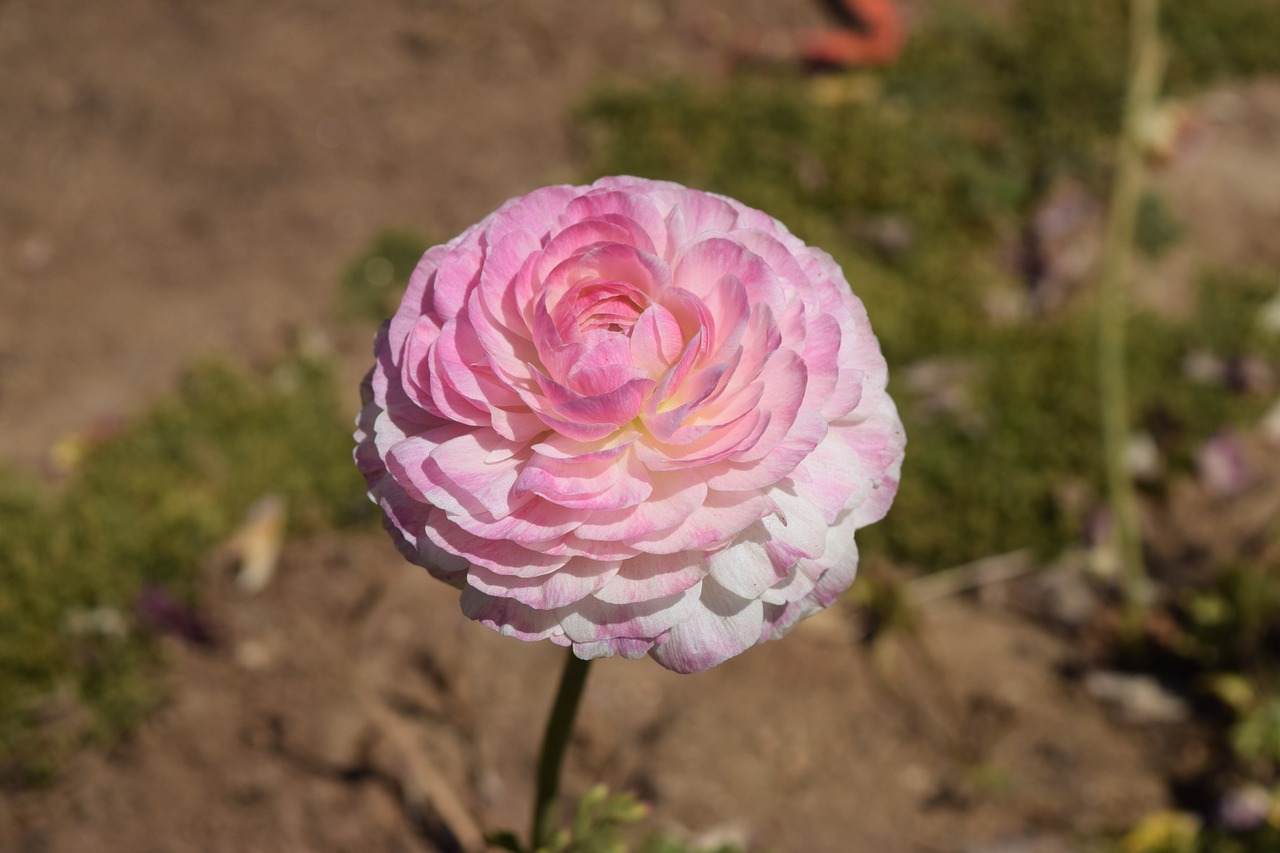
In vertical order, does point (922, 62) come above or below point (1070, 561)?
above

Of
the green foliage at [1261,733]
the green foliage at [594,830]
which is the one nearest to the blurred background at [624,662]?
the green foliage at [1261,733]

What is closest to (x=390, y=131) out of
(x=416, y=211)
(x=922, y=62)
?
(x=416, y=211)

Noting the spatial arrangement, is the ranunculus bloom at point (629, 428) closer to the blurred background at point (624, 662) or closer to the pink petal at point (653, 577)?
the pink petal at point (653, 577)

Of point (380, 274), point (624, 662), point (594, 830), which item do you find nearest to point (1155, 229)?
point (624, 662)

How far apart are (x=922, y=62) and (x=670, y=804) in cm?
285

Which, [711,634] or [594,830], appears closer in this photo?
[711,634]

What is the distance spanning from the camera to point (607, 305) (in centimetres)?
104

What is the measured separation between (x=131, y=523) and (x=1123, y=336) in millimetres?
2722

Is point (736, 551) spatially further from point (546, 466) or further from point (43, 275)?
point (43, 275)

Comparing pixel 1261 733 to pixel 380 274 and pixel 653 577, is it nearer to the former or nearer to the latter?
pixel 653 577

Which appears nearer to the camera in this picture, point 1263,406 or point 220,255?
point 1263,406

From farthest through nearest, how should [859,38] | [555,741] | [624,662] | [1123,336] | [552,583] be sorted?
[859,38], [1123,336], [624,662], [555,741], [552,583]

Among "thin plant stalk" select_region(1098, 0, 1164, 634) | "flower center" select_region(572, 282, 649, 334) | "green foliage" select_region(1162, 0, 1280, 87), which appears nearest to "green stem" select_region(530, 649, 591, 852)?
"flower center" select_region(572, 282, 649, 334)

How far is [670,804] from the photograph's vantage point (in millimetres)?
2246
